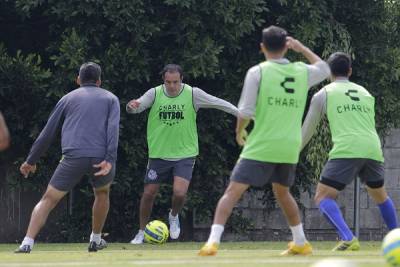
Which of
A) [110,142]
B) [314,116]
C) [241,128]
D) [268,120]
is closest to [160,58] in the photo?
[110,142]

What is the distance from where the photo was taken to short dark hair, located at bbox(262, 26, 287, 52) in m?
11.2

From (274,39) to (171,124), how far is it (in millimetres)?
4782

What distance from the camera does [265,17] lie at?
19.2 meters

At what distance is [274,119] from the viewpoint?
36.6ft

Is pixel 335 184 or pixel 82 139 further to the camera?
pixel 82 139

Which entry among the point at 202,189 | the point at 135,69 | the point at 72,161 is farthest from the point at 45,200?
the point at 202,189

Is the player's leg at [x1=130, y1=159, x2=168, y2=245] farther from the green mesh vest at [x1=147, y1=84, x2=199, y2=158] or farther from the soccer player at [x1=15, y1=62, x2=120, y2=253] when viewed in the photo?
the soccer player at [x1=15, y1=62, x2=120, y2=253]

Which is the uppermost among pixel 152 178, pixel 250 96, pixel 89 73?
pixel 89 73

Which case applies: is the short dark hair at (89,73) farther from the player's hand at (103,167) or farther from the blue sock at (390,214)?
the blue sock at (390,214)

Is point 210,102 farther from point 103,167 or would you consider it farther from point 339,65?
point 339,65

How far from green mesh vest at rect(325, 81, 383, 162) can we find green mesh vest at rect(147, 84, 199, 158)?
3430 millimetres

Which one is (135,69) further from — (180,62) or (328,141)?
(328,141)

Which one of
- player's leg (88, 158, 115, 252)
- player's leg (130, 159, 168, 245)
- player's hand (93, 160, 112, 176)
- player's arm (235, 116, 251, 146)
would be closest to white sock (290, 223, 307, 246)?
player's arm (235, 116, 251, 146)

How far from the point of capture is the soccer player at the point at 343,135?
41.4ft
